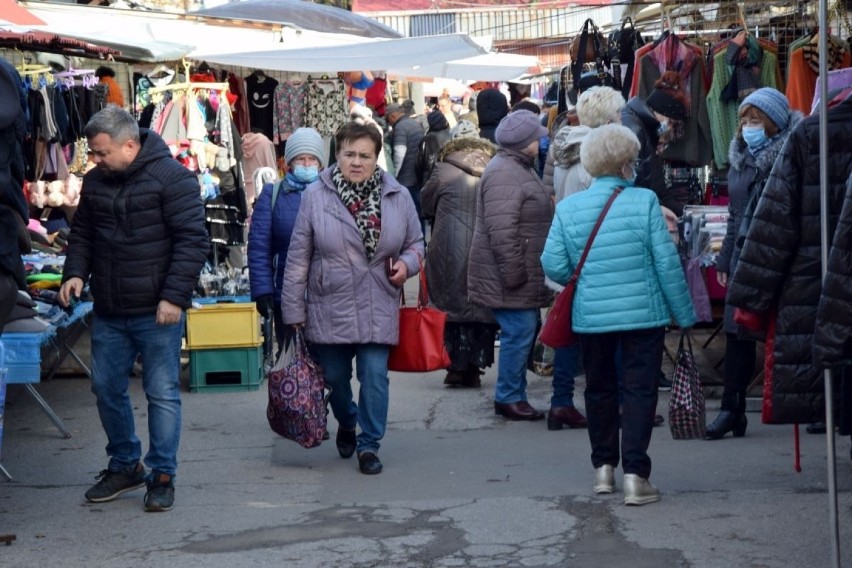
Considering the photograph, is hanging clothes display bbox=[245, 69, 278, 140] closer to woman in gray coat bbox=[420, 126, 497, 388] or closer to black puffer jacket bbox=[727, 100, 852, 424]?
woman in gray coat bbox=[420, 126, 497, 388]

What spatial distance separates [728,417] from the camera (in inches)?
334

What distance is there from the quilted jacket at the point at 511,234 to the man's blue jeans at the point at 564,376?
0.37m

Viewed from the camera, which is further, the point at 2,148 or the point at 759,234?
the point at 2,148

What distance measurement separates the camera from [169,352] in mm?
7137

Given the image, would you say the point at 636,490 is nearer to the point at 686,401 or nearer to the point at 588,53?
the point at 686,401

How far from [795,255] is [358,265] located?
2.64m

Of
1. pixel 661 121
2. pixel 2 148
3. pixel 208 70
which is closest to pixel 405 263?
pixel 2 148

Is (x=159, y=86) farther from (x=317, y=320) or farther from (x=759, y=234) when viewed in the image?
(x=759, y=234)

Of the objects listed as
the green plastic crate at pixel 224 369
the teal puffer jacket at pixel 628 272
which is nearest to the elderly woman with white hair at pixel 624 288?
the teal puffer jacket at pixel 628 272

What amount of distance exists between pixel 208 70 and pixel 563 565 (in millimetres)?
10225

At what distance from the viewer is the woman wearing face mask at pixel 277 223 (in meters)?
8.34

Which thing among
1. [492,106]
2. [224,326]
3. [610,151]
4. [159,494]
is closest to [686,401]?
[610,151]

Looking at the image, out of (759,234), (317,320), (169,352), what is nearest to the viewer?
(759,234)

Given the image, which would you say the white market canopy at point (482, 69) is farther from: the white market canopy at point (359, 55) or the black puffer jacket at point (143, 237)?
the black puffer jacket at point (143, 237)
